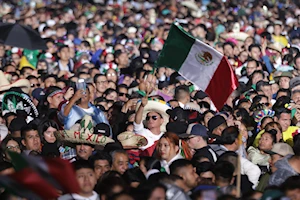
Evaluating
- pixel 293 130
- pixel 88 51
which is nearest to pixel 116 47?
pixel 88 51

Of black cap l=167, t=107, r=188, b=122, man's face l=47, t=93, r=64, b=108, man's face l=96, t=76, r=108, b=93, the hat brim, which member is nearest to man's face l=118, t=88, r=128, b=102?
man's face l=96, t=76, r=108, b=93

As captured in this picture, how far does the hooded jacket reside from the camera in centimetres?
895

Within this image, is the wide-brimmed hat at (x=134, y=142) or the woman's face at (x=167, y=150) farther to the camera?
the wide-brimmed hat at (x=134, y=142)

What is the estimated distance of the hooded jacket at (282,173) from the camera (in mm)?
8953

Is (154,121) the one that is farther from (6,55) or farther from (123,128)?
(6,55)

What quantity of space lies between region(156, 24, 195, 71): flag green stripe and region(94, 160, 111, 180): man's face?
3.23 m

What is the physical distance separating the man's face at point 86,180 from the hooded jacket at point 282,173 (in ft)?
5.36

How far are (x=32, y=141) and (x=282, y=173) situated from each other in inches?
135

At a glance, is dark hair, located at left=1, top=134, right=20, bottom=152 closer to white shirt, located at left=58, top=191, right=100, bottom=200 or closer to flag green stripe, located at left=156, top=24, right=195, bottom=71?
flag green stripe, located at left=156, top=24, right=195, bottom=71

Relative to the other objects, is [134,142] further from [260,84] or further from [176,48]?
[260,84]

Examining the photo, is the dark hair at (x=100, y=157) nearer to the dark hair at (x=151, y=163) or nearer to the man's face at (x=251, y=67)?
the dark hair at (x=151, y=163)

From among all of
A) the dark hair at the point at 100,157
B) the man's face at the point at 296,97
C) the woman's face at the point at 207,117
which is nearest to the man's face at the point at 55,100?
the woman's face at the point at 207,117

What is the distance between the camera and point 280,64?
17.7 meters

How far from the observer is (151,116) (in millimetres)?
11227
